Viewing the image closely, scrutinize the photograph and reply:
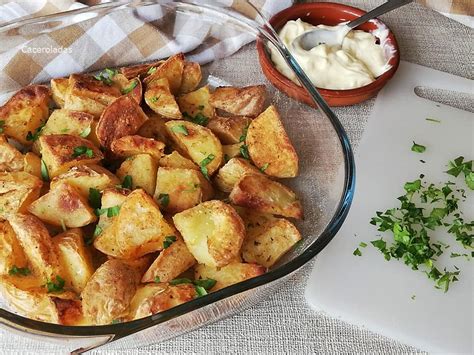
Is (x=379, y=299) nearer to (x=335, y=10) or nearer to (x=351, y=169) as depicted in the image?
(x=351, y=169)

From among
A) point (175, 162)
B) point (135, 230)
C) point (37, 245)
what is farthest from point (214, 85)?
point (37, 245)

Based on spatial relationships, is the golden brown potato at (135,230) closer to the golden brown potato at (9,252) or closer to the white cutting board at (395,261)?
the golden brown potato at (9,252)

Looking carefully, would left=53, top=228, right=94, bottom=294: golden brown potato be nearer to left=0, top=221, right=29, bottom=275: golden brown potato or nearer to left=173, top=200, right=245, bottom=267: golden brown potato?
left=0, top=221, right=29, bottom=275: golden brown potato

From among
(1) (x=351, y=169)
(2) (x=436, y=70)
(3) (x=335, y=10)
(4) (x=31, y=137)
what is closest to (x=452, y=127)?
(2) (x=436, y=70)

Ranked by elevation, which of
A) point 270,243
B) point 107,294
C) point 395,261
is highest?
point 107,294

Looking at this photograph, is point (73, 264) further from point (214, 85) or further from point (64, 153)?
point (214, 85)

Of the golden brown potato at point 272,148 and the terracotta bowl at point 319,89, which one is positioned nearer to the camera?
the golden brown potato at point 272,148

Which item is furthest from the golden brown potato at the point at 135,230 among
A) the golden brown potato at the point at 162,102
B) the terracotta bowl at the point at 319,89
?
the terracotta bowl at the point at 319,89
